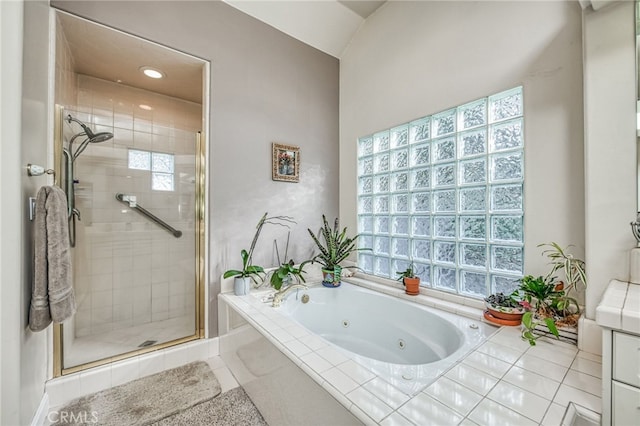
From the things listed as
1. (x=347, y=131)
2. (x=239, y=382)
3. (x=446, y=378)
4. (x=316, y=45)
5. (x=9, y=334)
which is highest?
(x=316, y=45)

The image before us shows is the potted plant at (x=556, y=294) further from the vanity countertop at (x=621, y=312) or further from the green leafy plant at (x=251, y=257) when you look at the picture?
the green leafy plant at (x=251, y=257)

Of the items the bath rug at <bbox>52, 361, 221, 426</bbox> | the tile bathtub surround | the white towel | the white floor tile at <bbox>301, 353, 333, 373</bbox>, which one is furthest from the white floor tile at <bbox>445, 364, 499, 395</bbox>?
the white towel

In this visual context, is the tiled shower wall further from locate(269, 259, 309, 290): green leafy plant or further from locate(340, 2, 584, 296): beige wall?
locate(340, 2, 584, 296): beige wall

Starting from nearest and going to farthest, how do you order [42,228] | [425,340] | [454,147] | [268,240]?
[42,228], [425,340], [454,147], [268,240]

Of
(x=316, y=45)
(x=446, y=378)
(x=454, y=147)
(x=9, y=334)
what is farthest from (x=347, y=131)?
(x=9, y=334)

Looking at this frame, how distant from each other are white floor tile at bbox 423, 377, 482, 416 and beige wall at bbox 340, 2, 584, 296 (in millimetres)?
925

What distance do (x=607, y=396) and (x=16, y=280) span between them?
2.14 meters

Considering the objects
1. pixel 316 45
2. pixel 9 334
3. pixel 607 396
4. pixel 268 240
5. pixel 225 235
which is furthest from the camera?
pixel 316 45

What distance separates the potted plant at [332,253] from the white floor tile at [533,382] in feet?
4.48

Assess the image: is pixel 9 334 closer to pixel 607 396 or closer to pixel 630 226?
pixel 607 396

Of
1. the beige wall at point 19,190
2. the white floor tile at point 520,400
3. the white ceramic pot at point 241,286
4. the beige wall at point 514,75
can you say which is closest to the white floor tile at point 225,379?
the white ceramic pot at point 241,286

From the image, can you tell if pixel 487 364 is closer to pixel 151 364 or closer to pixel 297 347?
pixel 297 347

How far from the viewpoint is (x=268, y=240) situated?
7.36 ft

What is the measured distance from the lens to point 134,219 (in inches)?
90.2
